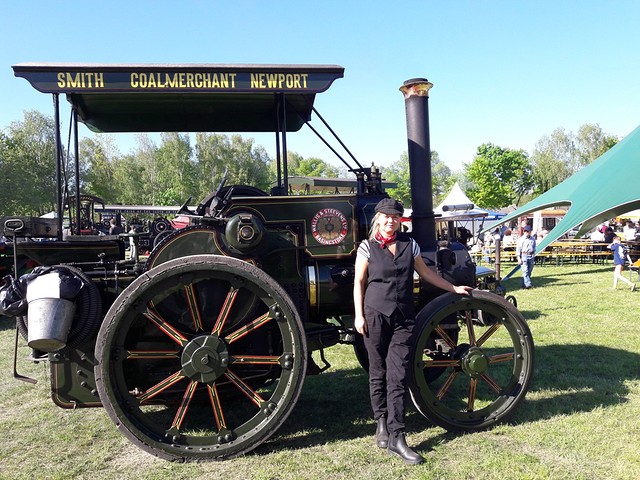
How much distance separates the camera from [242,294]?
124 inches

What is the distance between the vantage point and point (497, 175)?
2014 inches

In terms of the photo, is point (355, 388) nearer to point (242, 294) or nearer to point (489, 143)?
point (242, 294)

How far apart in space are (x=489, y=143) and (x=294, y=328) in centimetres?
5355

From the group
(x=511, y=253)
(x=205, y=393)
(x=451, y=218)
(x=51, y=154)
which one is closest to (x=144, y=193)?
(x=51, y=154)

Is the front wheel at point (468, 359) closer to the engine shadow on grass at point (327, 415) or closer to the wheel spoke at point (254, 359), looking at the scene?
the engine shadow on grass at point (327, 415)

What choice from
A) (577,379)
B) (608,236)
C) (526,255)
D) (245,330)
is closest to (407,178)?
(608,236)

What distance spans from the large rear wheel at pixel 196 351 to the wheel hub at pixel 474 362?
1.12 meters

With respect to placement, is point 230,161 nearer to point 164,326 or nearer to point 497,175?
point 164,326

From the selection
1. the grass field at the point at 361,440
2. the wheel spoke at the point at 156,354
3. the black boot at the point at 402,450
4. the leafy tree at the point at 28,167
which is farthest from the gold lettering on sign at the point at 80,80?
the leafy tree at the point at 28,167

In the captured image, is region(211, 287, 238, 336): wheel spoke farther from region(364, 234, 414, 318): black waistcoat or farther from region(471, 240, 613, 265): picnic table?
region(471, 240, 613, 265): picnic table

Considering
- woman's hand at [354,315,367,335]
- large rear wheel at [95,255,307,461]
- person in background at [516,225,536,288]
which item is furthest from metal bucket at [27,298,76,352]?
person in background at [516,225,536,288]

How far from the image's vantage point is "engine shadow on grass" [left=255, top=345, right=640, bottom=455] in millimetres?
3309

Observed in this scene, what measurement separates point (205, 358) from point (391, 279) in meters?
1.21

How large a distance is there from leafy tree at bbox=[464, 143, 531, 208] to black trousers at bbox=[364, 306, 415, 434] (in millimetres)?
43334
